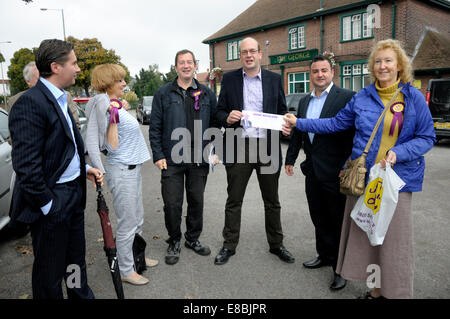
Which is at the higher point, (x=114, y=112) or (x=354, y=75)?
(x=354, y=75)

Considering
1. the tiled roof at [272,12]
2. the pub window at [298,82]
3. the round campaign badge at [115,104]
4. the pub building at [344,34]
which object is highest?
the tiled roof at [272,12]

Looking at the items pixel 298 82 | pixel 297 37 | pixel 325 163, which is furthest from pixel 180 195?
pixel 297 37

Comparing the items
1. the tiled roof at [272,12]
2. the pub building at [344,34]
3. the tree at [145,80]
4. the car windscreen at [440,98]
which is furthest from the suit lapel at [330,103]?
the tree at [145,80]

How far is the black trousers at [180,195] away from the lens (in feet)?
12.5

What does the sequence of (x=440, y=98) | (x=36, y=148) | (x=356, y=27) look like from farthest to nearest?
(x=356, y=27)
(x=440, y=98)
(x=36, y=148)

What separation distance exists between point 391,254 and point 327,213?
0.82 m

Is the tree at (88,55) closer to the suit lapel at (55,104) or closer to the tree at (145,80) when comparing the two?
the tree at (145,80)

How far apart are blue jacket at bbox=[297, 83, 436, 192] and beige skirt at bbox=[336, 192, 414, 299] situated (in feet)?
0.62

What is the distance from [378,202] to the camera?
257 cm

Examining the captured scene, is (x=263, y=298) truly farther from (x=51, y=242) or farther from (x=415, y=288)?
(x=51, y=242)

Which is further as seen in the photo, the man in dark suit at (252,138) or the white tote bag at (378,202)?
the man in dark suit at (252,138)

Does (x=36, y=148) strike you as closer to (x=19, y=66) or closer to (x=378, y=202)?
(x=378, y=202)

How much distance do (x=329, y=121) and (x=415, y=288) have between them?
1.72m

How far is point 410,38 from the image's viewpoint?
19.2 meters
